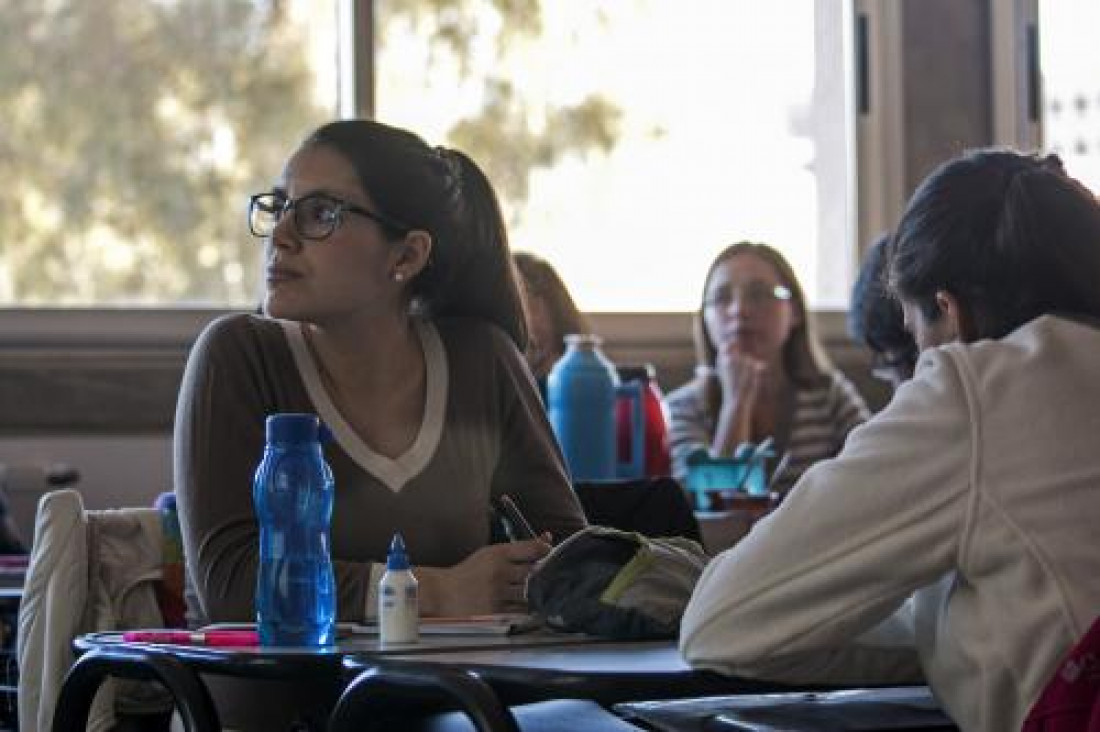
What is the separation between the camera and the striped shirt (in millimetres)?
4684

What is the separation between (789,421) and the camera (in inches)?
188

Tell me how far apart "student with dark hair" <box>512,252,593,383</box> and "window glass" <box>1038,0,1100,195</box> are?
5.53 feet

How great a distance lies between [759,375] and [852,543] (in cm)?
319

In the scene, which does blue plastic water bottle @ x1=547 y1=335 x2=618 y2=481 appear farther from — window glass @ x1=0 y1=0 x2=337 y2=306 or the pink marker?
the pink marker

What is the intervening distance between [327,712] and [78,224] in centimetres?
286

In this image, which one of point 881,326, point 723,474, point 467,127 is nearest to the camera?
point 881,326

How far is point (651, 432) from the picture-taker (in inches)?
157

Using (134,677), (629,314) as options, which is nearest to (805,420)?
(629,314)

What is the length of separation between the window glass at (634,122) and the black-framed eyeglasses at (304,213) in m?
2.42

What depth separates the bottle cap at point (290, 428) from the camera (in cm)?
204

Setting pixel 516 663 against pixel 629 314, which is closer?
pixel 516 663

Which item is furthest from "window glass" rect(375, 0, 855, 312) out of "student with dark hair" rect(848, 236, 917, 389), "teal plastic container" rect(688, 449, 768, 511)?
"teal plastic container" rect(688, 449, 768, 511)

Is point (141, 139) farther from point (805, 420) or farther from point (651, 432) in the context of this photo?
point (805, 420)

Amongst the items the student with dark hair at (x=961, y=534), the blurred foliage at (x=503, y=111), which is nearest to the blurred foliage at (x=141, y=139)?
the blurred foliage at (x=503, y=111)
